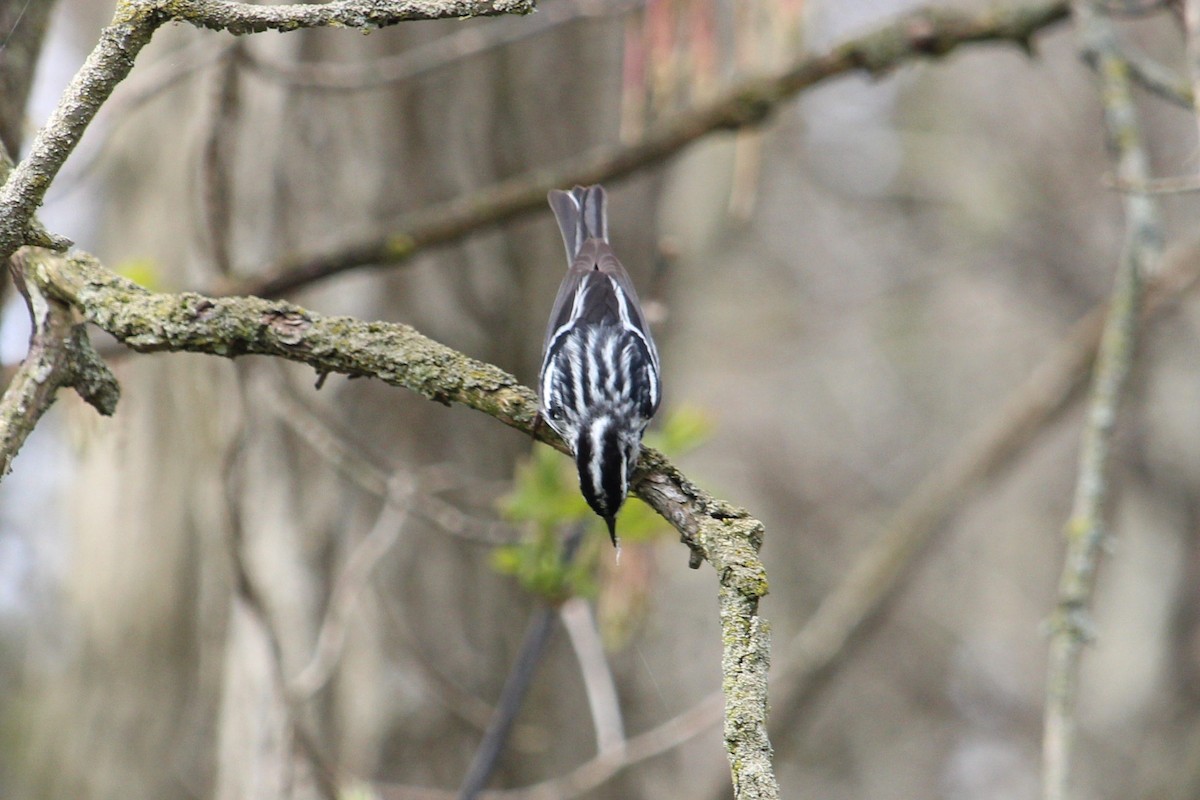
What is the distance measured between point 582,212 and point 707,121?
2.12 feet

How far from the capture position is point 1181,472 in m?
8.10

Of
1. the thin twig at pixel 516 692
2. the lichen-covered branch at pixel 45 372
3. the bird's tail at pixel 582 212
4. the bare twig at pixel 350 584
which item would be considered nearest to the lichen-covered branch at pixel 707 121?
the bird's tail at pixel 582 212

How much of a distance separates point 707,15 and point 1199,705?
5843mm

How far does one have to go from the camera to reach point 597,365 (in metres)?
3.45

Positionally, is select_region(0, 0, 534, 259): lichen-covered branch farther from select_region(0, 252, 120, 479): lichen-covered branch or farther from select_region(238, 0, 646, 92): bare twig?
select_region(238, 0, 646, 92): bare twig

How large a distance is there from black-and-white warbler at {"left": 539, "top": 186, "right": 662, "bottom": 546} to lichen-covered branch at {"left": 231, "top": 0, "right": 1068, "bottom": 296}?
25cm

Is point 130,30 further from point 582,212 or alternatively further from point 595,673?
point 595,673

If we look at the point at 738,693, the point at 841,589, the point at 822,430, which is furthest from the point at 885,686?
the point at 738,693

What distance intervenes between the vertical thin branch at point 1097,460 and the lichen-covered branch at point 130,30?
2175 millimetres

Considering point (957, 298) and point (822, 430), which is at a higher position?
point (957, 298)

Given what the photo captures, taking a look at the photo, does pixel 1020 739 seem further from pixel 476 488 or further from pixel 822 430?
pixel 476 488

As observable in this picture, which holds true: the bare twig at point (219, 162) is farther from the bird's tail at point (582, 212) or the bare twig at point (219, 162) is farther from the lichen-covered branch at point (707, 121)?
the bird's tail at point (582, 212)

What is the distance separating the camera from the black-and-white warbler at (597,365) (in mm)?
2781

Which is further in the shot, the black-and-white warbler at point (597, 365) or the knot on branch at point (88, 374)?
the black-and-white warbler at point (597, 365)
